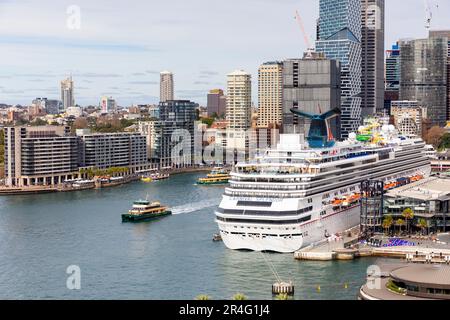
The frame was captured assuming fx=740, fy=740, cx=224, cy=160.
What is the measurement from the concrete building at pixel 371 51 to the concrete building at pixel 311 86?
30.6 ft

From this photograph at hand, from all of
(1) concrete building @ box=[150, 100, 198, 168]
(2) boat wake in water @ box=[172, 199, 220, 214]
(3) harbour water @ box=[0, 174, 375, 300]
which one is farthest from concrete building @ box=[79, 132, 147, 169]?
(3) harbour water @ box=[0, 174, 375, 300]

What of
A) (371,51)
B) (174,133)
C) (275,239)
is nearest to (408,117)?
(371,51)

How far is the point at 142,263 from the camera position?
1297 cm

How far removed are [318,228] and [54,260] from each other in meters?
5.01

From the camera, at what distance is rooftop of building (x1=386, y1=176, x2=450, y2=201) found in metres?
15.7

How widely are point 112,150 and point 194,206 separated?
15.4 meters

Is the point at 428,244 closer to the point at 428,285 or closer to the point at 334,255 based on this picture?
the point at 334,255

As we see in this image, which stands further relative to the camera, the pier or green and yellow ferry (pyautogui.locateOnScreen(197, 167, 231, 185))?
green and yellow ferry (pyautogui.locateOnScreen(197, 167, 231, 185))

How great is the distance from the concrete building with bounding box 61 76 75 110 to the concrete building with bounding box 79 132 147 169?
3932 centimetres

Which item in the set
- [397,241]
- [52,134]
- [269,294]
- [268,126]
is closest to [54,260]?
[269,294]

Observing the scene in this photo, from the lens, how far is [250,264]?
1259 centimetres

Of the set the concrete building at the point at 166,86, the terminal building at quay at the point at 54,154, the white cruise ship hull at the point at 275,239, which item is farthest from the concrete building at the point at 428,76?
the white cruise ship hull at the point at 275,239

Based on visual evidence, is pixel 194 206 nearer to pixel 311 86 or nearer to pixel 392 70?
pixel 311 86

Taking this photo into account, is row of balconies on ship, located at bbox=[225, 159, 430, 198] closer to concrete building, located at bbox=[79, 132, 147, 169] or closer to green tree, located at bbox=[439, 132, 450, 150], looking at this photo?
concrete building, located at bbox=[79, 132, 147, 169]
